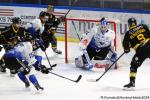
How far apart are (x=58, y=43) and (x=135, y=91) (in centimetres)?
331

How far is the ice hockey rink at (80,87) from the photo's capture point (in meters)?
5.85

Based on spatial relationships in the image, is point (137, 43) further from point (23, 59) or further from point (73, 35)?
point (73, 35)

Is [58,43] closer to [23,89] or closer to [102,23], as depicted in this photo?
[102,23]

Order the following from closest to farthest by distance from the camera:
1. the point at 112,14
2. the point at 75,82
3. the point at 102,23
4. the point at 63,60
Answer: the point at 75,82 < the point at 102,23 < the point at 63,60 < the point at 112,14

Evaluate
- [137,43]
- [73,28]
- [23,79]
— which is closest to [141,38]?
[137,43]

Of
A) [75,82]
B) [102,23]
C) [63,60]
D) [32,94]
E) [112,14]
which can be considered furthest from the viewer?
[112,14]

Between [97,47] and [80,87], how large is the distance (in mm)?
1217

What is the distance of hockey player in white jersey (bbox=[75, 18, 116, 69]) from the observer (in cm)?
719

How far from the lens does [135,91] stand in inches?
238

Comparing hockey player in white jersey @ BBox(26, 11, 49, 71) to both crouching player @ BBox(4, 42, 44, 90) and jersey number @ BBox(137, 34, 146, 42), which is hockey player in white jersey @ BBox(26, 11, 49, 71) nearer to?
crouching player @ BBox(4, 42, 44, 90)

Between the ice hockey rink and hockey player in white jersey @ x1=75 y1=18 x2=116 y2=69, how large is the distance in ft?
0.42

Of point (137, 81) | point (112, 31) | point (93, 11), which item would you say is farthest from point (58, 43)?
point (137, 81)

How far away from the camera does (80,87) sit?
249 inches

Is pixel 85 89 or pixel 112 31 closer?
pixel 85 89
